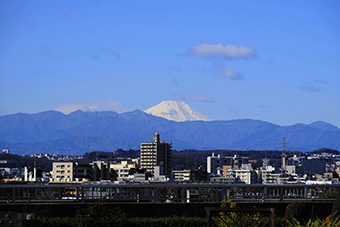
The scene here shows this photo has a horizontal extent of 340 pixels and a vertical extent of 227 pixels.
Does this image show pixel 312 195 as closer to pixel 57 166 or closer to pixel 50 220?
pixel 50 220

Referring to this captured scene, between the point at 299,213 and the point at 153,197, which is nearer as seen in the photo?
the point at 299,213

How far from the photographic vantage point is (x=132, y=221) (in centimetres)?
1661

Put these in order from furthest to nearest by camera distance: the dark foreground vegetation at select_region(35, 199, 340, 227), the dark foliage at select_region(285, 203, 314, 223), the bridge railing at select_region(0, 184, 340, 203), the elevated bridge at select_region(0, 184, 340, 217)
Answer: the bridge railing at select_region(0, 184, 340, 203)
the elevated bridge at select_region(0, 184, 340, 217)
the dark foliage at select_region(285, 203, 314, 223)
the dark foreground vegetation at select_region(35, 199, 340, 227)

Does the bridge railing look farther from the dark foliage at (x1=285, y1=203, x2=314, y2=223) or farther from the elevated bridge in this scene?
the dark foliage at (x1=285, y1=203, x2=314, y2=223)

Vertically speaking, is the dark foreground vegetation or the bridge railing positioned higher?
the bridge railing

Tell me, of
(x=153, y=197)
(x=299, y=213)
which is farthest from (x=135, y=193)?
(x=299, y=213)

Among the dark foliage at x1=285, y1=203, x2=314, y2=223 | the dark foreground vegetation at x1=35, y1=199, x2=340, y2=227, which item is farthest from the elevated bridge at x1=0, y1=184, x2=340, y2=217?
the dark foliage at x1=285, y1=203, x2=314, y2=223

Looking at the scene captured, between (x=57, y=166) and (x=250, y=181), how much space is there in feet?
189

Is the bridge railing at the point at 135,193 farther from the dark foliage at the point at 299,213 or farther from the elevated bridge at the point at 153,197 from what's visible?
the dark foliage at the point at 299,213

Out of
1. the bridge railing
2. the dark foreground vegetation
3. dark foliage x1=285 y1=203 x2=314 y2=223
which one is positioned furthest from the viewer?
the bridge railing

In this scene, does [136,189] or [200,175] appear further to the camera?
[200,175]

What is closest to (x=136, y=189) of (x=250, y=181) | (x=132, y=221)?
(x=132, y=221)

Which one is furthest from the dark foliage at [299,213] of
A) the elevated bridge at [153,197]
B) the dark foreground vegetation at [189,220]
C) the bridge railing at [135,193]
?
the bridge railing at [135,193]

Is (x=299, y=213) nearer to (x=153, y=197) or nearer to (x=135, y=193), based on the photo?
(x=153, y=197)
